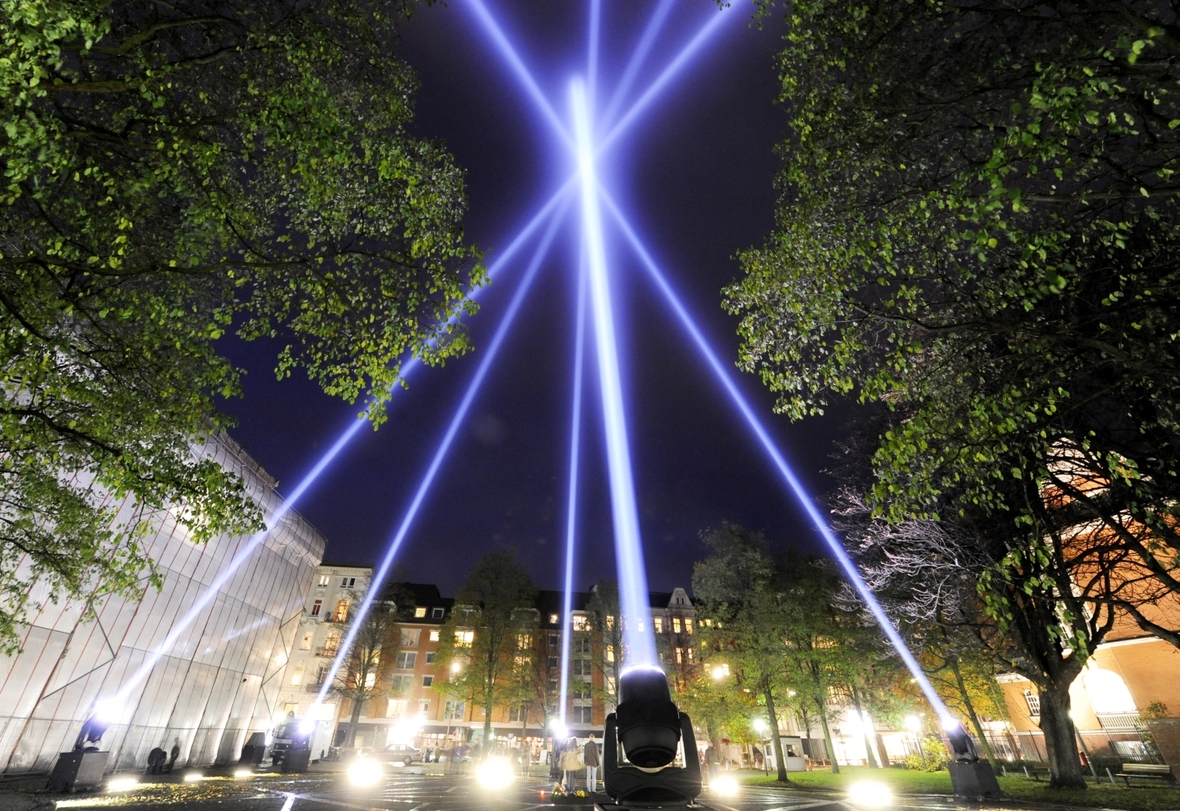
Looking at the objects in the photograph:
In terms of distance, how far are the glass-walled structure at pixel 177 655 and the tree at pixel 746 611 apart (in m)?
30.3

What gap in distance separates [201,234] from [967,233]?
461 inches

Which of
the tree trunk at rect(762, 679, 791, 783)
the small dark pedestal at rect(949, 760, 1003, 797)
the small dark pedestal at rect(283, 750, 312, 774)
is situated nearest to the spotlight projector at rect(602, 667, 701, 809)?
the small dark pedestal at rect(949, 760, 1003, 797)

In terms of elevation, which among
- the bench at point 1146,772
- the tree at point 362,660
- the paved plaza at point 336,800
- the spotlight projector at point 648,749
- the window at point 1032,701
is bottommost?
the paved plaza at point 336,800

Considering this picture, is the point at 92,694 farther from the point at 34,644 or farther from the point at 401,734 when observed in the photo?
the point at 401,734

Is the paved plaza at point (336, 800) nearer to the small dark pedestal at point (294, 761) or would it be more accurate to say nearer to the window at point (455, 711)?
the small dark pedestal at point (294, 761)

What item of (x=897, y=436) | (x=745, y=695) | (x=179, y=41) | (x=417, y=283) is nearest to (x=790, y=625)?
(x=745, y=695)

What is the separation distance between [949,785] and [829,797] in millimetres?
6065

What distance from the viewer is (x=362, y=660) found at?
49500 millimetres

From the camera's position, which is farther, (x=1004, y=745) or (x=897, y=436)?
(x=1004, y=745)

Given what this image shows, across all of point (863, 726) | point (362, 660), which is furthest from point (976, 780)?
point (362, 660)

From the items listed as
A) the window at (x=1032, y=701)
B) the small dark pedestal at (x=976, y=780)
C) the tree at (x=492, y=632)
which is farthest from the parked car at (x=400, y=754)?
the window at (x=1032, y=701)

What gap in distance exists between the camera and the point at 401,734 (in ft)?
184

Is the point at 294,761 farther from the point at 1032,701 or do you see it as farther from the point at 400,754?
the point at 1032,701

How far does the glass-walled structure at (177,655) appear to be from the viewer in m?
22.6
